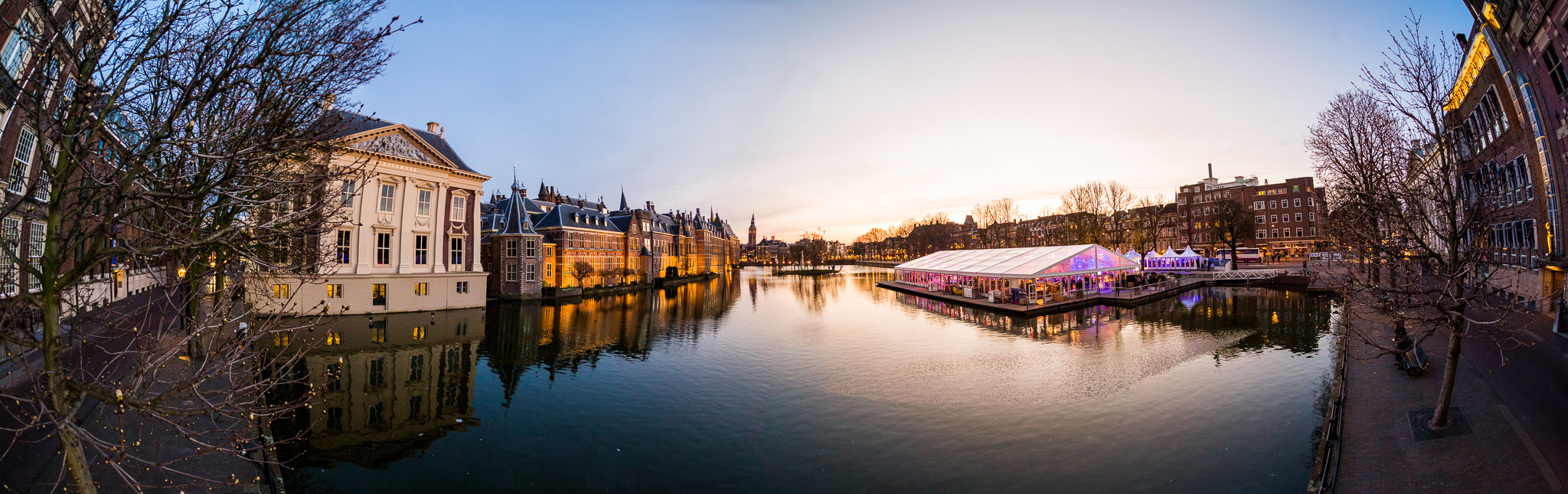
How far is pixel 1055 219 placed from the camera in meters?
98.0

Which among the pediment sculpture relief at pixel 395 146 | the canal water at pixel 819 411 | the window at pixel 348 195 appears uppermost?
the pediment sculpture relief at pixel 395 146

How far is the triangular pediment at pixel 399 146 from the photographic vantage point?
97.9 feet

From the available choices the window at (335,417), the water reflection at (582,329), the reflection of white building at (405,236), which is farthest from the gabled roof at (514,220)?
the window at (335,417)

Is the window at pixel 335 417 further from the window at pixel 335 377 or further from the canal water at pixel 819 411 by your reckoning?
the window at pixel 335 377

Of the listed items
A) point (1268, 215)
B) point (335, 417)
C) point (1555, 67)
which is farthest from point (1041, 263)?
point (1268, 215)

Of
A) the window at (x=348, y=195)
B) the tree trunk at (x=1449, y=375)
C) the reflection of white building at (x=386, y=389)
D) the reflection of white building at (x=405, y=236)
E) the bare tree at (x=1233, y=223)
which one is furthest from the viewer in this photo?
the bare tree at (x=1233, y=223)

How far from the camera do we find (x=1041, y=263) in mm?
34500

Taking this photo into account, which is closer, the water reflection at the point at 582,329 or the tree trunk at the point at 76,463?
the tree trunk at the point at 76,463

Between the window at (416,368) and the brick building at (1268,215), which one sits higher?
the brick building at (1268,215)

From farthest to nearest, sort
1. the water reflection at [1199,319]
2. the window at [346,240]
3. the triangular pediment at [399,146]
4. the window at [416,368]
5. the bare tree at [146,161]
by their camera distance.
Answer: the window at [346,240] < the triangular pediment at [399,146] < the water reflection at [1199,319] < the window at [416,368] < the bare tree at [146,161]

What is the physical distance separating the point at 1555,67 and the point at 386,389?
3188 cm

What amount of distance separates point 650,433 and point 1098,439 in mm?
9095

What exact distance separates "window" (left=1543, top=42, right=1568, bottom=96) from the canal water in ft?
29.2

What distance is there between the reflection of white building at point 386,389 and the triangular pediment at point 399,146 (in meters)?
9.88
